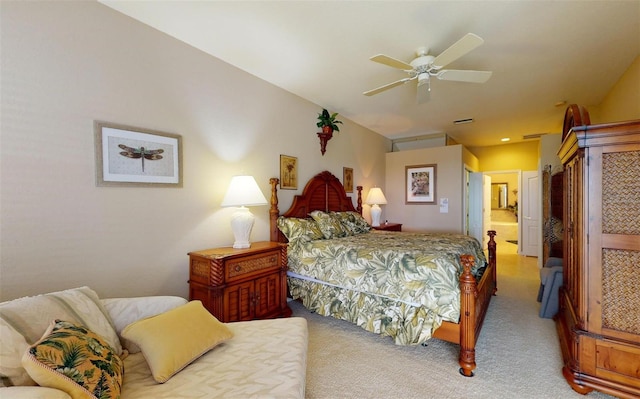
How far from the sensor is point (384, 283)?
239 cm

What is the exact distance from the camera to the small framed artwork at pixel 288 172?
11.6 feet

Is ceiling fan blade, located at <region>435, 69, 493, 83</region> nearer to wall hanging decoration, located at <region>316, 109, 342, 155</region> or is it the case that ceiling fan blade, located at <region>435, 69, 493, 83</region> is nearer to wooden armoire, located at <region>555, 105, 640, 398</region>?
wooden armoire, located at <region>555, 105, 640, 398</region>

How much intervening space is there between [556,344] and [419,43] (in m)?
2.98

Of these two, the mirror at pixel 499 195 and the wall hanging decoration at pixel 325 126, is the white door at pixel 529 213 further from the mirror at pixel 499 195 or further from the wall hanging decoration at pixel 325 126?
the wall hanging decoration at pixel 325 126

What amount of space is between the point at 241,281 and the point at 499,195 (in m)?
9.23

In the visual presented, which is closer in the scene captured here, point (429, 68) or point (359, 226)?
point (429, 68)

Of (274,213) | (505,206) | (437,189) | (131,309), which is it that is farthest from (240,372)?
(505,206)

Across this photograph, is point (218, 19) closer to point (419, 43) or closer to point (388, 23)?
point (388, 23)

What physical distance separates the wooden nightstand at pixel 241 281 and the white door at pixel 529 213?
6205mm

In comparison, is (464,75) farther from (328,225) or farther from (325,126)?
(328,225)

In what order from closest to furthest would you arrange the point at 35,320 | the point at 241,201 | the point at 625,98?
the point at 35,320 < the point at 241,201 < the point at 625,98

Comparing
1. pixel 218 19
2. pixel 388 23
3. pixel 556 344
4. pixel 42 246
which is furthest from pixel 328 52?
pixel 556 344

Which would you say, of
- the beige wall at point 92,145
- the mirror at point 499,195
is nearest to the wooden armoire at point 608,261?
the beige wall at point 92,145

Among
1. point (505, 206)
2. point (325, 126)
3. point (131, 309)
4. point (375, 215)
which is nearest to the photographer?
point (131, 309)
